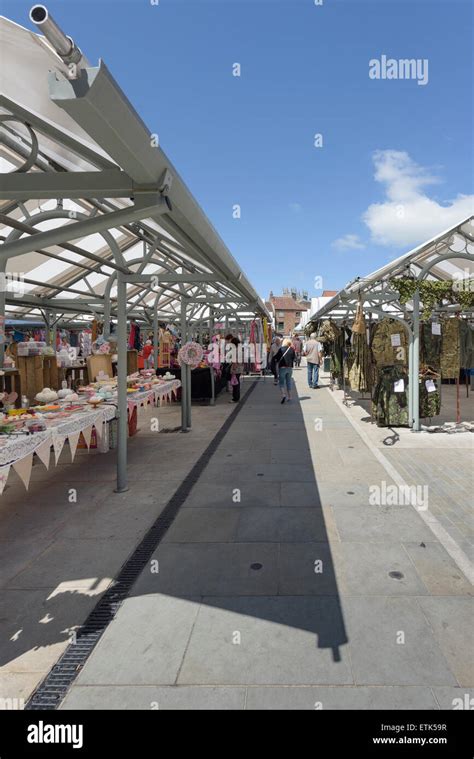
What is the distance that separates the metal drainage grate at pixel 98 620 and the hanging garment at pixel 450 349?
→ 19.8 feet

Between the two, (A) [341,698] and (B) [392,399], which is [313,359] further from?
(A) [341,698]

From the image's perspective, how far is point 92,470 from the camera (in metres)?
5.89

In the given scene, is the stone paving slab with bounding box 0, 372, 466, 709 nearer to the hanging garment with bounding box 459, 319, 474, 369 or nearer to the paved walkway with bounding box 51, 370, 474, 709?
the paved walkway with bounding box 51, 370, 474, 709

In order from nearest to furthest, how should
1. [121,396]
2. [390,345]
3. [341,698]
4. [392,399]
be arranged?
[341,698], [121,396], [392,399], [390,345]

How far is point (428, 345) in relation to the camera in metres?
8.16

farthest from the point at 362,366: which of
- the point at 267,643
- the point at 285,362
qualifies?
the point at 267,643

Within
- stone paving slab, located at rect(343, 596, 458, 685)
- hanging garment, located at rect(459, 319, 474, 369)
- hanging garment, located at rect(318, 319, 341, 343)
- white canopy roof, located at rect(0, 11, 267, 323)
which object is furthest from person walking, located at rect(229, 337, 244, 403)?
stone paving slab, located at rect(343, 596, 458, 685)

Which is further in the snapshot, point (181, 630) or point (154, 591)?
point (154, 591)

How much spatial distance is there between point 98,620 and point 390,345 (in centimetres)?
702

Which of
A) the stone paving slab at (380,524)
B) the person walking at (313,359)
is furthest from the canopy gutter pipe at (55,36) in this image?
the person walking at (313,359)

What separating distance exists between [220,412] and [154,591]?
7.57m

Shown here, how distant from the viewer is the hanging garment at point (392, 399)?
26.0 feet
